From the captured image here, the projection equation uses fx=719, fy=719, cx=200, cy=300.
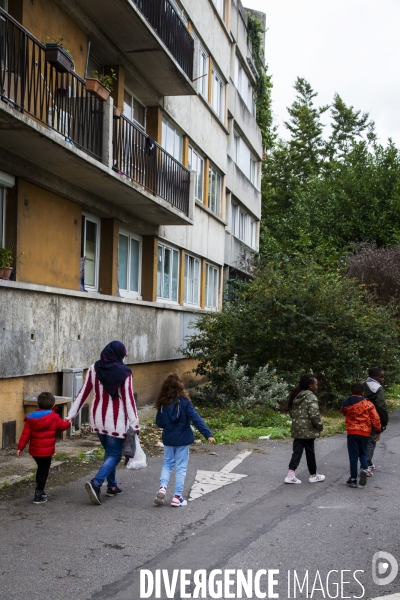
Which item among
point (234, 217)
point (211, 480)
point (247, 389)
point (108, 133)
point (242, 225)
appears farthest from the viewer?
point (242, 225)

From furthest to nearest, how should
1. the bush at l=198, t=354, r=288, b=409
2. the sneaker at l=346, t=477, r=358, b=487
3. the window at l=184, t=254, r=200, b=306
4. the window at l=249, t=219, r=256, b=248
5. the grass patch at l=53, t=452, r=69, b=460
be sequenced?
the window at l=249, t=219, r=256, b=248 → the window at l=184, t=254, r=200, b=306 → the bush at l=198, t=354, r=288, b=409 → the grass patch at l=53, t=452, r=69, b=460 → the sneaker at l=346, t=477, r=358, b=487

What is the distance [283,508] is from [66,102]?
24.6 ft

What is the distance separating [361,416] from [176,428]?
254cm

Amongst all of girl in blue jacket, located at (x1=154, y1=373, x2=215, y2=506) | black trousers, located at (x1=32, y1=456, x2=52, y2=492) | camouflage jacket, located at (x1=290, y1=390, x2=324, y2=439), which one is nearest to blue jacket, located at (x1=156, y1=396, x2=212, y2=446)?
girl in blue jacket, located at (x1=154, y1=373, x2=215, y2=506)

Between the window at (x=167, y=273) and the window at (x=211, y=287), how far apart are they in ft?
12.6

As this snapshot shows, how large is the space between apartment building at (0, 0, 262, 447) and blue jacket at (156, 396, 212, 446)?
12.0 feet

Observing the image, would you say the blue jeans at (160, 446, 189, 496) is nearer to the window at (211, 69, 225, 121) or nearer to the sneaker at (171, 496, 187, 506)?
the sneaker at (171, 496, 187, 506)

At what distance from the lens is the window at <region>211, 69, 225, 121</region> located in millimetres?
23109

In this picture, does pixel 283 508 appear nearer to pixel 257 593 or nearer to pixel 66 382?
pixel 257 593

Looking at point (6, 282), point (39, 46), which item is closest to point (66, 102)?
point (39, 46)

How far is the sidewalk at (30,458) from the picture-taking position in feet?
27.8

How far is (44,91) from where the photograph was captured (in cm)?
1095

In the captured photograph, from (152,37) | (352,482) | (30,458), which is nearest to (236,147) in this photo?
(152,37)

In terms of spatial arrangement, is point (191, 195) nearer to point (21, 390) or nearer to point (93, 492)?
point (21, 390)
